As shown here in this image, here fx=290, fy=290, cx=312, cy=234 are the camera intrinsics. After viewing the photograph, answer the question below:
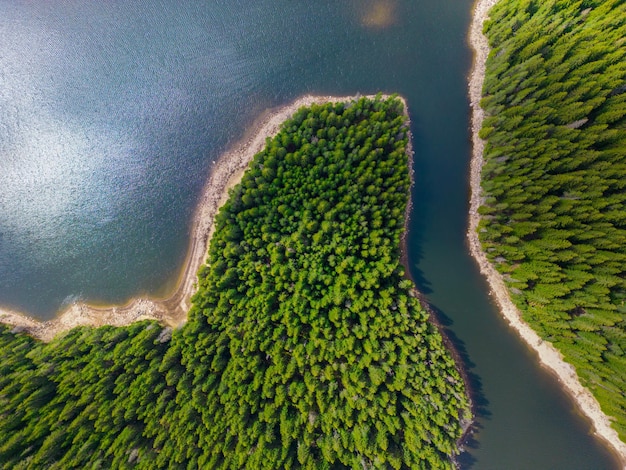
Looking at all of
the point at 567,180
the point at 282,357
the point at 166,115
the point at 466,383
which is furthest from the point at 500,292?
the point at 166,115

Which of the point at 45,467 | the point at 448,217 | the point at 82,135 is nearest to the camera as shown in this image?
the point at 45,467

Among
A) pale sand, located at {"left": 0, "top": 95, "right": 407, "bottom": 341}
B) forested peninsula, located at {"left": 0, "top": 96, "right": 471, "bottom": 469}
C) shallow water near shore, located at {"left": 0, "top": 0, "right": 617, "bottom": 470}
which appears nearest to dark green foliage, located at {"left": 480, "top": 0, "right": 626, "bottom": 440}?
shallow water near shore, located at {"left": 0, "top": 0, "right": 617, "bottom": 470}

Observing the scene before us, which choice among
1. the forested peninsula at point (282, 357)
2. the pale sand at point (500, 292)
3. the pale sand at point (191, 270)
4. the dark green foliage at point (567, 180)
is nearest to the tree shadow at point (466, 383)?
the forested peninsula at point (282, 357)

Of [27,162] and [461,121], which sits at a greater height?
[27,162]

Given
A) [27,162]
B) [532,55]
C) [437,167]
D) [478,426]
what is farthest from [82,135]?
[478,426]

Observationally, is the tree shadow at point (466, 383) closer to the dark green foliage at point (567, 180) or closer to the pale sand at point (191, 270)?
the dark green foliage at point (567, 180)

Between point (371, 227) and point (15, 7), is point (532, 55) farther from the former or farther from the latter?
point (15, 7)
